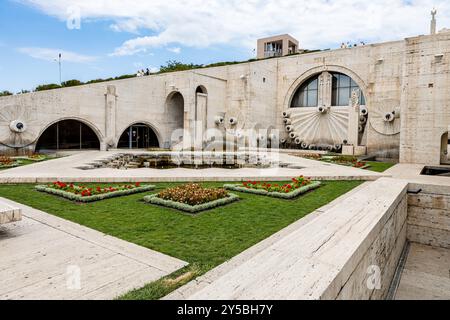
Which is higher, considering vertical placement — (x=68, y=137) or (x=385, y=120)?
(x=385, y=120)

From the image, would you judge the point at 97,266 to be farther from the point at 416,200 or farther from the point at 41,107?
the point at 41,107

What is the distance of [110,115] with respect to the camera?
20.5 metres

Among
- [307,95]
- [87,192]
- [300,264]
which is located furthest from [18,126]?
[307,95]

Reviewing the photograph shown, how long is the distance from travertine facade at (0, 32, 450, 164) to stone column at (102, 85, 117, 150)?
7 cm

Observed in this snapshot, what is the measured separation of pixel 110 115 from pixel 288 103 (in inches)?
564

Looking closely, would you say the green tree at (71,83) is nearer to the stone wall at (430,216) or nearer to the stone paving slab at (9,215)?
the stone paving slab at (9,215)

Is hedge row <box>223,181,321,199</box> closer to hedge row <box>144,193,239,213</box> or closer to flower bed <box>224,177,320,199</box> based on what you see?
flower bed <box>224,177,320,199</box>

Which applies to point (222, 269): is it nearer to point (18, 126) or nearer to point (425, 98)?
point (425, 98)

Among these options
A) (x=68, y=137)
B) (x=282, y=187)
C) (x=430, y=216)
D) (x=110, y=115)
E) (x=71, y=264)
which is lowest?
(x=430, y=216)

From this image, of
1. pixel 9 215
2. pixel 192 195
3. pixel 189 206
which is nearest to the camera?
pixel 9 215

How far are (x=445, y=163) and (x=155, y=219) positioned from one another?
14.0 meters

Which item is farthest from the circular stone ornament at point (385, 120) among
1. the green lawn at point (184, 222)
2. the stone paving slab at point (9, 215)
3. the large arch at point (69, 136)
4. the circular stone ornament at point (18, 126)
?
the circular stone ornament at point (18, 126)

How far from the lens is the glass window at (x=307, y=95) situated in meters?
25.5

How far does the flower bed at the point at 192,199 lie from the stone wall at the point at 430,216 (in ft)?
15.7
